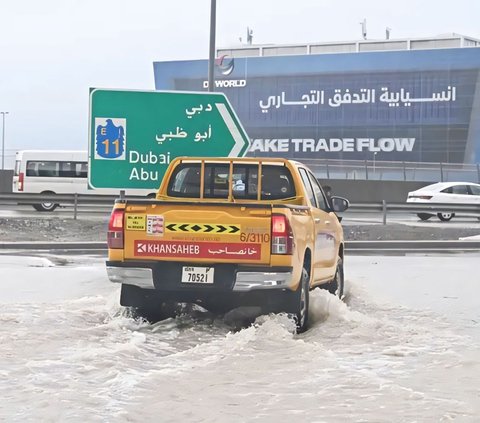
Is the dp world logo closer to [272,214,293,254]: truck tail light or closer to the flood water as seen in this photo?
the flood water

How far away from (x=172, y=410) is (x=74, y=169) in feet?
115

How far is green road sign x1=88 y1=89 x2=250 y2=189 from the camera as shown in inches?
791

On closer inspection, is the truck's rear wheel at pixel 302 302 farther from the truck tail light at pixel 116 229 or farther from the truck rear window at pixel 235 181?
the truck tail light at pixel 116 229

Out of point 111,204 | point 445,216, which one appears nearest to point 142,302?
point 111,204

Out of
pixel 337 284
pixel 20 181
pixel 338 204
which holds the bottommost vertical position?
pixel 20 181

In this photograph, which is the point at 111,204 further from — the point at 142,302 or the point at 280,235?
the point at 280,235

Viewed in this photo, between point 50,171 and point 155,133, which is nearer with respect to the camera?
point 155,133

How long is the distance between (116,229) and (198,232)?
0.81 metres

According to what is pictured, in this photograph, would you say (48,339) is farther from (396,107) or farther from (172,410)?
(396,107)

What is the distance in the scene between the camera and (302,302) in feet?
31.2

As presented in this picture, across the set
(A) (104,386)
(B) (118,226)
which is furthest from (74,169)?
(A) (104,386)

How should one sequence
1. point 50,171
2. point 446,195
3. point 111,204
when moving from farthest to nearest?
1. point 50,171
2. point 446,195
3. point 111,204

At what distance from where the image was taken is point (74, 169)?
132ft

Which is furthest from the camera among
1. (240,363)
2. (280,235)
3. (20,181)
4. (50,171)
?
(50,171)
